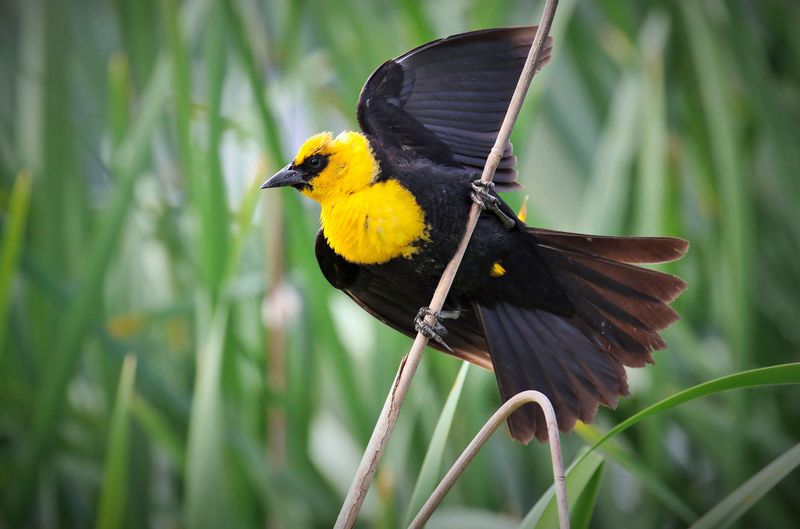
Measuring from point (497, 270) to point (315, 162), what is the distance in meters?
0.38

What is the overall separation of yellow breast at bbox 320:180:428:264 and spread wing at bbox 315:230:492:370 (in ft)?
0.31

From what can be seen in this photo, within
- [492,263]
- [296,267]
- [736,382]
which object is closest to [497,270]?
[492,263]

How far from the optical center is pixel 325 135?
1.42 m

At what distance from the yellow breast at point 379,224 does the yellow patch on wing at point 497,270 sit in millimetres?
159

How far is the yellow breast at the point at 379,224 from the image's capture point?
1.30 metres

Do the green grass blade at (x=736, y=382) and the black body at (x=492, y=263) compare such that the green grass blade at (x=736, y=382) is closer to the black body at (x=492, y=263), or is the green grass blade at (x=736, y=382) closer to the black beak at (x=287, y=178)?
the black body at (x=492, y=263)

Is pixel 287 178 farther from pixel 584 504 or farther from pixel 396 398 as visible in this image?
pixel 584 504

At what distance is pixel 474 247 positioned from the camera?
4.49ft

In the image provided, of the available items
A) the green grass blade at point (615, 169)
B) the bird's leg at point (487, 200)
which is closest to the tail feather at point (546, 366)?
the bird's leg at point (487, 200)

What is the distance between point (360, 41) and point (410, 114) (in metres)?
0.65

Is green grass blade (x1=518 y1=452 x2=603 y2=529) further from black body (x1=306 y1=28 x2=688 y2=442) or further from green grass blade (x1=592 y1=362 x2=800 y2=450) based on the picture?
black body (x1=306 y1=28 x2=688 y2=442)

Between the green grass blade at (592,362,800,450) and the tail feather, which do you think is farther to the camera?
the tail feather

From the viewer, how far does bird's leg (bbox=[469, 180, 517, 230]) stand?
1284mm

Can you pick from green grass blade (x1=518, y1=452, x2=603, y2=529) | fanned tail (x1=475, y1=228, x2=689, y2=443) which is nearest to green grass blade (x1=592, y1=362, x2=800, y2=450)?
green grass blade (x1=518, y1=452, x2=603, y2=529)
